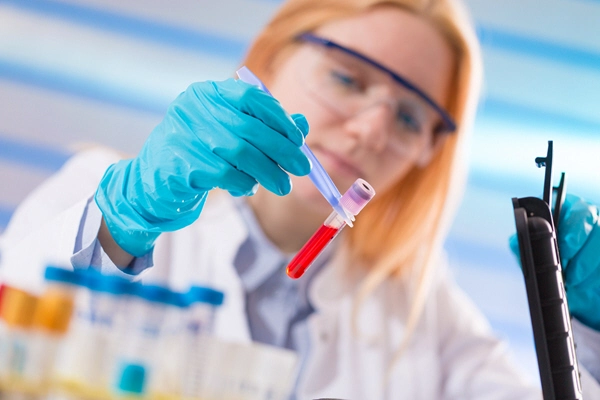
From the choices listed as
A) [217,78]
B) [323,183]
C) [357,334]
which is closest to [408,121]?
[357,334]

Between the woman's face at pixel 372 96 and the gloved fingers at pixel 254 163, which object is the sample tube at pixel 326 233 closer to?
the gloved fingers at pixel 254 163

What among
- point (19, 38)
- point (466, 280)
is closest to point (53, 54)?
point (19, 38)

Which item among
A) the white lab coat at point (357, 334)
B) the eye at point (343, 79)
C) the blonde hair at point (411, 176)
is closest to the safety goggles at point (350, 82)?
the eye at point (343, 79)

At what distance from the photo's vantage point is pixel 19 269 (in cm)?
125

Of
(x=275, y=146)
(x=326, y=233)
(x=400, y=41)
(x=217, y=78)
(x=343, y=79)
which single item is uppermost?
(x=217, y=78)

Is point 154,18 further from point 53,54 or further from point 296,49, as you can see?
point 296,49

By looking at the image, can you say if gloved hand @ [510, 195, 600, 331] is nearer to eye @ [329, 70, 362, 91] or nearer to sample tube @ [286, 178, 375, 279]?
sample tube @ [286, 178, 375, 279]

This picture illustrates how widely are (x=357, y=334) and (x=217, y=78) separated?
966 mm

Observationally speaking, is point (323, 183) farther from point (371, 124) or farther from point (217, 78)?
point (217, 78)

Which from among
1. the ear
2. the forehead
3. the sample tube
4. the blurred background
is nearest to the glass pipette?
the sample tube

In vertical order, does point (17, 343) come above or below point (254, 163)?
below

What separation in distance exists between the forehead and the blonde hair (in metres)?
0.03

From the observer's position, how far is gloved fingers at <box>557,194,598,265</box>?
90cm

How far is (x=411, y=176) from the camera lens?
5.52ft
